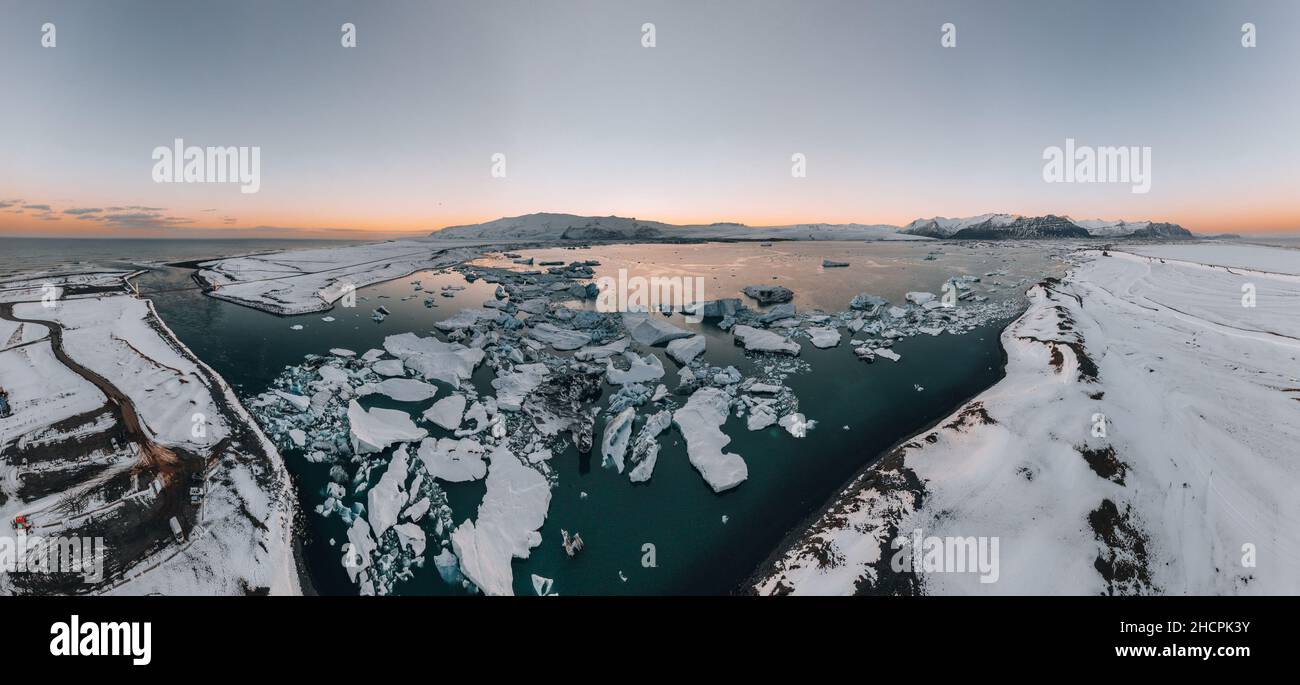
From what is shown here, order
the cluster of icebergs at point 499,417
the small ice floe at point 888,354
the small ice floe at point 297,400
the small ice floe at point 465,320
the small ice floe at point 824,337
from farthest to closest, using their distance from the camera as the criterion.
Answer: the small ice floe at point 465,320 < the small ice floe at point 824,337 < the small ice floe at point 888,354 < the small ice floe at point 297,400 < the cluster of icebergs at point 499,417

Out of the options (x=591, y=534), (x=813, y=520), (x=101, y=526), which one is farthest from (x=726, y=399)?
(x=101, y=526)

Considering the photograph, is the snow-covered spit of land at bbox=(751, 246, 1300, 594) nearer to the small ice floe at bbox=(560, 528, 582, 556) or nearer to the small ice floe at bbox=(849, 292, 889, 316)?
the small ice floe at bbox=(560, 528, 582, 556)

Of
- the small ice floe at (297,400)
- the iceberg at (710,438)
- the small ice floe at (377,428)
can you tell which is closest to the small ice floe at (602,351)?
the iceberg at (710,438)

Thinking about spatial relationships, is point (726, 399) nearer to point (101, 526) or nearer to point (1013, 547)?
point (1013, 547)

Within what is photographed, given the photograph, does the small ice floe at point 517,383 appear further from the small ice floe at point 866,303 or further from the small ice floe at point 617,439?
the small ice floe at point 866,303

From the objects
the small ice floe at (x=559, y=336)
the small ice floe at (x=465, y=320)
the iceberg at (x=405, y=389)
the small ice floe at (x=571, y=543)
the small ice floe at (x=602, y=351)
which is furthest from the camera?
the small ice floe at (x=465, y=320)

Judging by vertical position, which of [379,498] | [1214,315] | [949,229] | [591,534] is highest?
[949,229]
